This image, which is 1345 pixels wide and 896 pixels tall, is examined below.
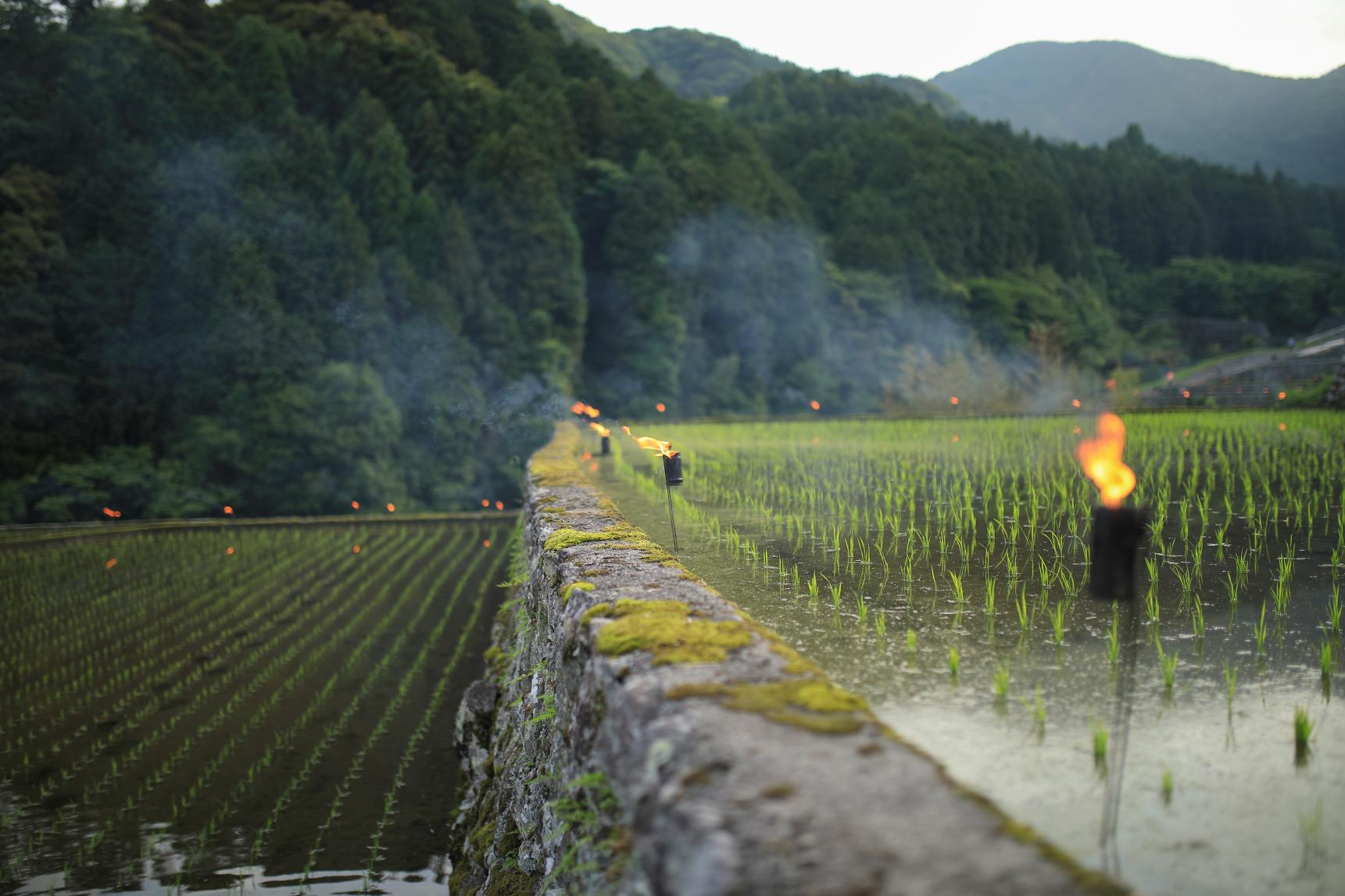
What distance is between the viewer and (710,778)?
1.86 meters

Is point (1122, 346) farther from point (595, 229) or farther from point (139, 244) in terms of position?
point (139, 244)

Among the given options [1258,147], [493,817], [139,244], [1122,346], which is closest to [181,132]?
[139,244]

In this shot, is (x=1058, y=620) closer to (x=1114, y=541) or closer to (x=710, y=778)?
(x=1114, y=541)

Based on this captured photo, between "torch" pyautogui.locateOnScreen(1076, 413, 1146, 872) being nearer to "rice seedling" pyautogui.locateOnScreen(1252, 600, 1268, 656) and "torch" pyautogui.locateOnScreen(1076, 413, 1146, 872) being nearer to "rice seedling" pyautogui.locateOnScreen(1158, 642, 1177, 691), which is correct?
"rice seedling" pyautogui.locateOnScreen(1158, 642, 1177, 691)

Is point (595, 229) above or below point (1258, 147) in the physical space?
below

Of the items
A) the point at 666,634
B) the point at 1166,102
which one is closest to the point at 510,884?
the point at 666,634

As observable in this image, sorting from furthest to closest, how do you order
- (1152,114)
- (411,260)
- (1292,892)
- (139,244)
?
(1152,114), (411,260), (139,244), (1292,892)

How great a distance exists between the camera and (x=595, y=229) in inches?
1452

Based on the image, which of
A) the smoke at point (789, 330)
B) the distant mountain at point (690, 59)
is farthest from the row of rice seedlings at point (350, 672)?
the distant mountain at point (690, 59)

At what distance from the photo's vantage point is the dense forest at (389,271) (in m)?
24.6

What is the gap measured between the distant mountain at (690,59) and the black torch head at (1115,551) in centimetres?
10591

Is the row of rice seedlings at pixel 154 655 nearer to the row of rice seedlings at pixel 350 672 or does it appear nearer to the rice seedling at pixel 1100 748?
the row of rice seedlings at pixel 350 672

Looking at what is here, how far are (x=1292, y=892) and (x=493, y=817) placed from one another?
388 cm

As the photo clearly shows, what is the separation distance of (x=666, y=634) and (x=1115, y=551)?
119cm
